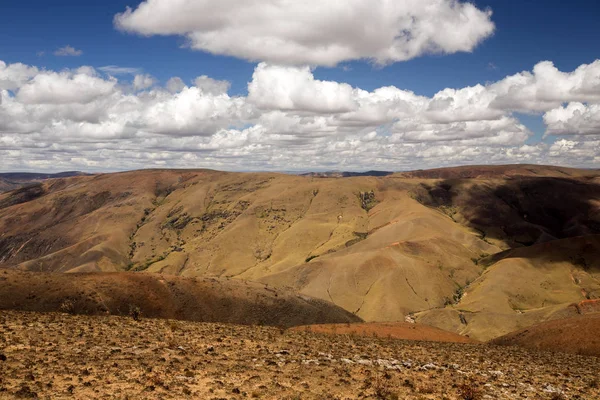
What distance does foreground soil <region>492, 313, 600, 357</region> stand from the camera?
4341 cm

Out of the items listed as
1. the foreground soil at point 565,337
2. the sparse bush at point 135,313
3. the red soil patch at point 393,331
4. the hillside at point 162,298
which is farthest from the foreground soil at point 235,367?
the hillside at point 162,298

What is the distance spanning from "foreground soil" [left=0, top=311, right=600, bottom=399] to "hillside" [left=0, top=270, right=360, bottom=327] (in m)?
15.4

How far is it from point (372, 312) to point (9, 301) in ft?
395

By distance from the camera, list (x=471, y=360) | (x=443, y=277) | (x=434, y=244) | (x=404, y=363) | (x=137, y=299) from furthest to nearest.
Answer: (x=434, y=244) → (x=443, y=277) → (x=137, y=299) → (x=471, y=360) → (x=404, y=363)

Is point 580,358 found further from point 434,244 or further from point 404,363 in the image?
point 434,244

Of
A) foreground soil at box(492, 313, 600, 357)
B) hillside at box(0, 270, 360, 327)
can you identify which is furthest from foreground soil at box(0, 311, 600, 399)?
hillside at box(0, 270, 360, 327)

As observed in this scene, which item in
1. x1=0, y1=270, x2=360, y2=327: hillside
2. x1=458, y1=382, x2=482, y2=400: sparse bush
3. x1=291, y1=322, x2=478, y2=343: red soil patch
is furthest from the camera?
x1=0, y1=270, x2=360, y2=327: hillside

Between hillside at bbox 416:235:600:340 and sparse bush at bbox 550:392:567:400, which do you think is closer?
sparse bush at bbox 550:392:567:400

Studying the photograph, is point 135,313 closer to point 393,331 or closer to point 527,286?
point 393,331

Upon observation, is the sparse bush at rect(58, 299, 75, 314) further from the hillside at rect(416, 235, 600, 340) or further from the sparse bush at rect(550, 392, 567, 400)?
the hillside at rect(416, 235, 600, 340)

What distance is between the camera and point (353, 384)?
20484 millimetres

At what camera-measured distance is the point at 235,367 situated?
2172 centimetres

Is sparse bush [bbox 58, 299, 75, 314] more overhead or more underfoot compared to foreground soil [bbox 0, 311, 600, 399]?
more underfoot

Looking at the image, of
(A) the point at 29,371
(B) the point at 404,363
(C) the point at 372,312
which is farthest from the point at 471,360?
(C) the point at 372,312
